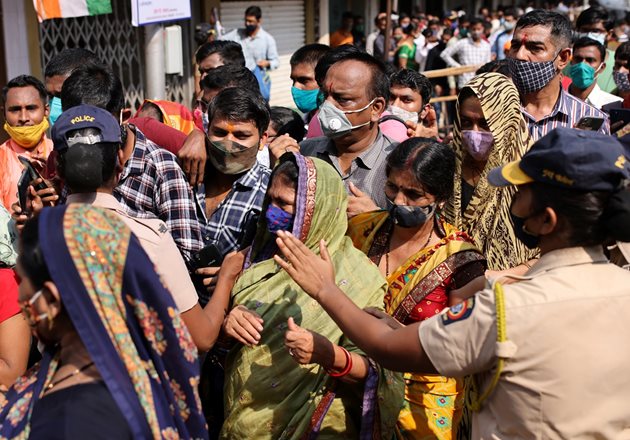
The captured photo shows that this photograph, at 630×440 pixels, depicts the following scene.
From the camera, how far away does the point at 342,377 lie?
8.63 ft

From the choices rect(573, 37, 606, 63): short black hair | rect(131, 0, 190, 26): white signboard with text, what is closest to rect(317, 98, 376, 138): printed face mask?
rect(573, 37, 606, 63): short black hair

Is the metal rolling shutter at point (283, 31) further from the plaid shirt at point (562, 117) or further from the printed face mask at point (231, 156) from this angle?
the printed face mask at point (231, 156)

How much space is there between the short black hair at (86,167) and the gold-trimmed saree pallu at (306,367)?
652mm

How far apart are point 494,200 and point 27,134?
280cm

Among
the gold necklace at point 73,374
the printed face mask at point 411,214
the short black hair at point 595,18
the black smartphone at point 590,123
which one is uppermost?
the short black hair at point 595,18

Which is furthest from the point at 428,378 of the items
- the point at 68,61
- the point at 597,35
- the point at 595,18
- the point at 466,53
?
the point at 466,53

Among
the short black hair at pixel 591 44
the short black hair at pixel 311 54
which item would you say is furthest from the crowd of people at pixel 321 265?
the short black hair at pixel 591 44

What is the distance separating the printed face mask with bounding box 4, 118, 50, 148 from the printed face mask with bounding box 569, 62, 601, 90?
12.3 ft

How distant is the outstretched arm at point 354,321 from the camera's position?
85.2 inches

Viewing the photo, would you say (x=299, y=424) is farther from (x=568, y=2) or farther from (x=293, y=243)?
(x=568, y=2)

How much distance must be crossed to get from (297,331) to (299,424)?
1.35ft

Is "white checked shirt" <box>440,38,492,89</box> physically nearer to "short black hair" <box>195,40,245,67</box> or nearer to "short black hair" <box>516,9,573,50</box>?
"short black hair" <box>195,40,245,67</box>

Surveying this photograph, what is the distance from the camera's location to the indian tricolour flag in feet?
24.4

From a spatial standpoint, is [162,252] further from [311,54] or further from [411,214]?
[311,54]
